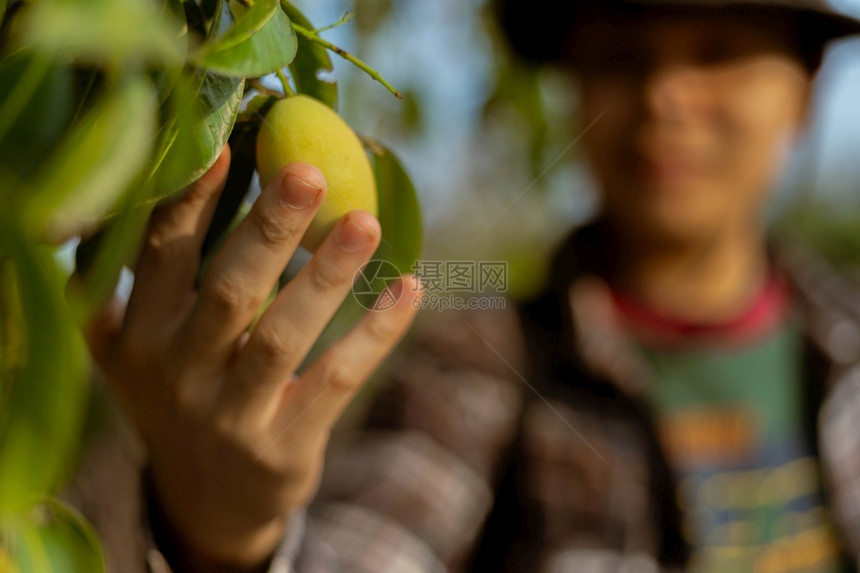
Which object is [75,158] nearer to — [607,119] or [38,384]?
[38,384]

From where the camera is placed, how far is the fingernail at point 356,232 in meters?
0.36

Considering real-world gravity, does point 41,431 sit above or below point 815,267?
above

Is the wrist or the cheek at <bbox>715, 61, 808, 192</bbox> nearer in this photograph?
the wrist

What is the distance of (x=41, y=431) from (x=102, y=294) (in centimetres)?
5

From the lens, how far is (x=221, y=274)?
368 millimetres

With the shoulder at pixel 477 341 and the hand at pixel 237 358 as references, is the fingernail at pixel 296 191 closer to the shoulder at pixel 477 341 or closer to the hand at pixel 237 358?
A: the hand at pixel 237 358

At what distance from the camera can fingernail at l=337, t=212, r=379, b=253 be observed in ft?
1.17

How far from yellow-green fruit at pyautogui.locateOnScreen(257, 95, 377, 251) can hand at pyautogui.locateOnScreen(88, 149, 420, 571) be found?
1 centimetres

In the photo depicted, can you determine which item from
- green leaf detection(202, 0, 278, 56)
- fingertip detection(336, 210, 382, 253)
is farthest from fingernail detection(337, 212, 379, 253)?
green leaf detection(202, 0, 278, 56)

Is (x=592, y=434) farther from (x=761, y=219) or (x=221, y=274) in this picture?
(x=221, y=274)

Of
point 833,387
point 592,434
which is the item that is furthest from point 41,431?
point 833,387

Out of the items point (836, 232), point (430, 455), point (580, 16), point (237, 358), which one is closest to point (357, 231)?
point (237, 358)

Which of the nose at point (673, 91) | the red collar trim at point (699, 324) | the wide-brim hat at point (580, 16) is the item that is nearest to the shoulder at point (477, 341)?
the red collar trim at point (699, 324)

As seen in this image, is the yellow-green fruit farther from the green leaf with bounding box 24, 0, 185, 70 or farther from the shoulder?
the shoulder
